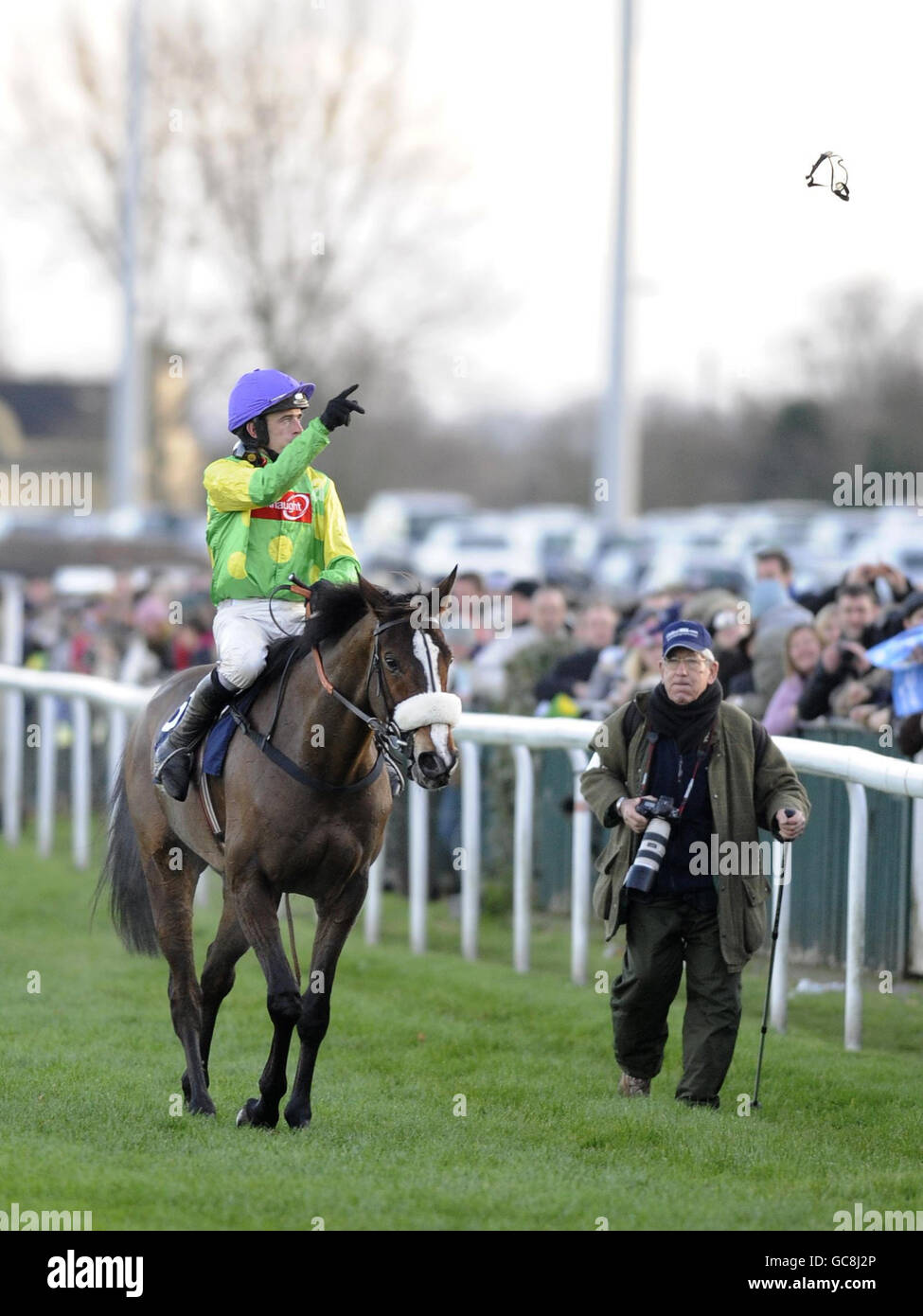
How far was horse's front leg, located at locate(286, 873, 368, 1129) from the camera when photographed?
5816 millimetres

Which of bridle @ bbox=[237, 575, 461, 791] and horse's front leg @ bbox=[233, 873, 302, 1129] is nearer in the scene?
bridle @ bbox=[237, 575, 461, 791]

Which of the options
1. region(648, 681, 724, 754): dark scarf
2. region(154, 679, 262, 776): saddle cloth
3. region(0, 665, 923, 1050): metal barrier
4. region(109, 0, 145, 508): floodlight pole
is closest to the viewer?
region(154, 679, 262, 776): saddle cloth

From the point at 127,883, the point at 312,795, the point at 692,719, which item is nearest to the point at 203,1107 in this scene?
the point at 312,795

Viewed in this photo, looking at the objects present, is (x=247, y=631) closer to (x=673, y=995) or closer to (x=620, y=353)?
(x=673, y=995)

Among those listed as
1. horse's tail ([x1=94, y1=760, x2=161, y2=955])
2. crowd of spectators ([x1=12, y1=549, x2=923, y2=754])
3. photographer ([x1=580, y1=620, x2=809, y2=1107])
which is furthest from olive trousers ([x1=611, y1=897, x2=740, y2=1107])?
crowd of spectators ([x1=12, y1=549, x2=923, y2=754])

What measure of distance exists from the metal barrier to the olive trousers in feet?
1.24

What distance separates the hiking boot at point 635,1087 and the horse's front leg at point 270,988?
1196mm

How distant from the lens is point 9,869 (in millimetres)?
11797

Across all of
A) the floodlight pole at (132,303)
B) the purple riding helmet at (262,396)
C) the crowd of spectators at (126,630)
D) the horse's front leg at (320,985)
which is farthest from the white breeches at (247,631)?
the floodlight pole at (132,303)

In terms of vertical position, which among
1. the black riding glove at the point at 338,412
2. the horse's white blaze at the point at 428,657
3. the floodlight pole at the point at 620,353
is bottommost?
the horse's white blaze at the point at 428,657

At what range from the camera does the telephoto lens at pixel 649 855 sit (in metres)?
6.14

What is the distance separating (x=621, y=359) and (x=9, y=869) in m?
10.5

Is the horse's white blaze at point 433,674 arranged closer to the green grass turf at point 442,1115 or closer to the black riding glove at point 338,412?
the black riding glove at point 338,412

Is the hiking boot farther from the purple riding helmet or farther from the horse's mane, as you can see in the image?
the purple riding helmet
